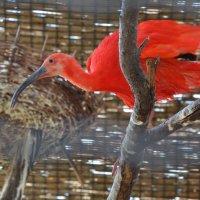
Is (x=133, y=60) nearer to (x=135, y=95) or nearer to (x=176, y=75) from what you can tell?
(x=135, y=95)

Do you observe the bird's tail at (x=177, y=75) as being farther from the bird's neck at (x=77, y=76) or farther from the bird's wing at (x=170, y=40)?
the bird's neck at (x=77, y=76)

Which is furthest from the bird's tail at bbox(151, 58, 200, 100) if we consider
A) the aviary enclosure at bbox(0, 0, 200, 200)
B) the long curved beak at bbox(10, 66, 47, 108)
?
the long curved beak at bbox(10, 66, 47, 108)

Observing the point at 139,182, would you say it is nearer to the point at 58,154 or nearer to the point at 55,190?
the point at 55,190

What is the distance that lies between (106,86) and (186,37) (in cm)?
29

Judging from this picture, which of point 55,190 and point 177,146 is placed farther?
point 55,190

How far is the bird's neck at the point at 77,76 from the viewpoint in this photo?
1.99 meters

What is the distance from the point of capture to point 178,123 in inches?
63.6

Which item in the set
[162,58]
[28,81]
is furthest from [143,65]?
[28,81]

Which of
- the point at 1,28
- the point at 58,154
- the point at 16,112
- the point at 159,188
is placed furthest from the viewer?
the point at 159,188

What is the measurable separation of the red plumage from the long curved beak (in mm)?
156

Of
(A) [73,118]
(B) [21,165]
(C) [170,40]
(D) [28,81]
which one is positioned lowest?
(B) [21,165]

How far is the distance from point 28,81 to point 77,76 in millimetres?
151

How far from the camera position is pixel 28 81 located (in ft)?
6.59

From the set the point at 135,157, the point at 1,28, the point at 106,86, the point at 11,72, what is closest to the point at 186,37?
the point at 106,86
